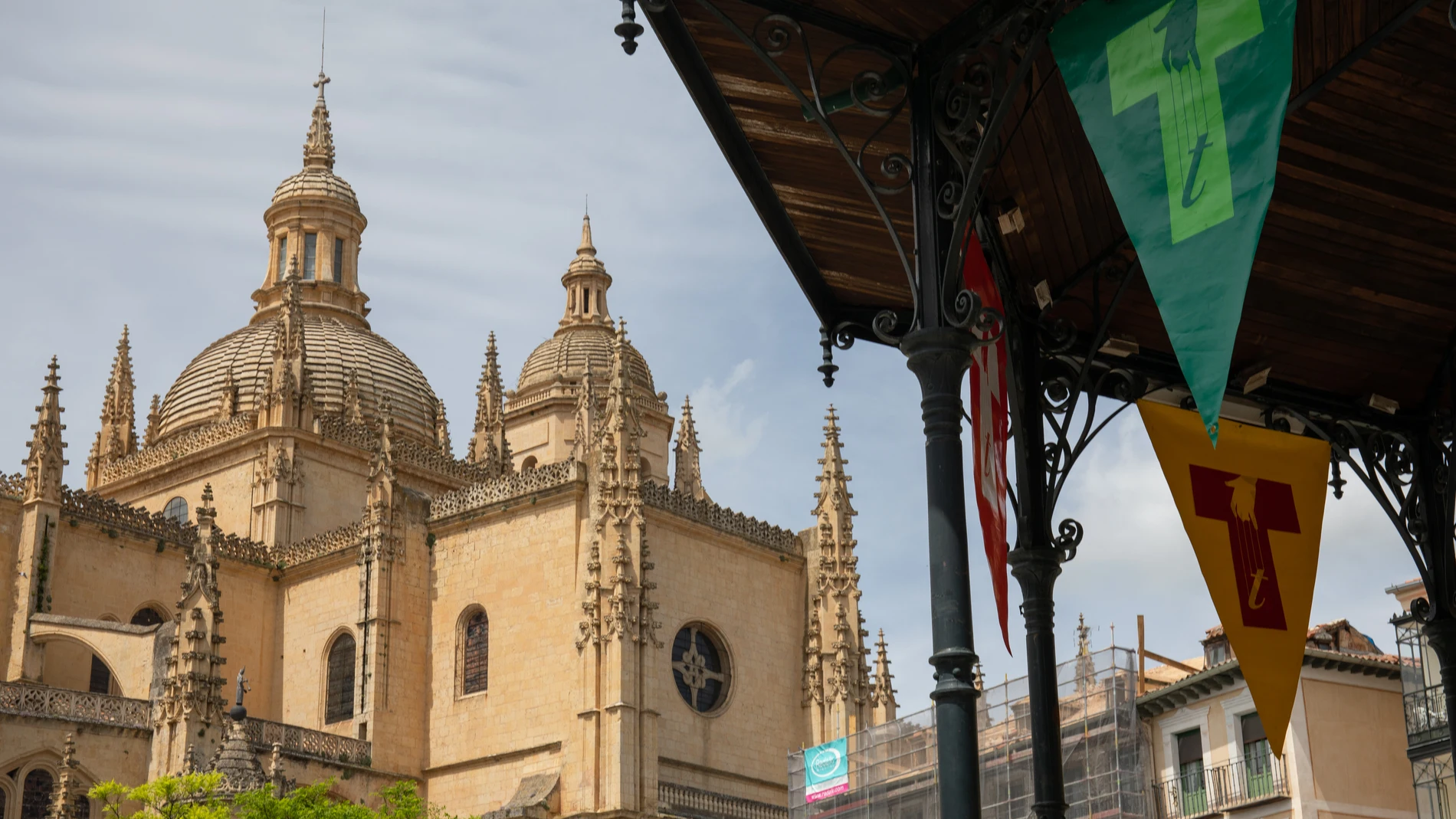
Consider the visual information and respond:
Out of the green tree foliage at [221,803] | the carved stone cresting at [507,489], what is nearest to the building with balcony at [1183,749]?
the carved stone cresting at [507,489]

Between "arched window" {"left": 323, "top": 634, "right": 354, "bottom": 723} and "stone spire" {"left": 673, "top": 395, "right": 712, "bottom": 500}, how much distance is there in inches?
436

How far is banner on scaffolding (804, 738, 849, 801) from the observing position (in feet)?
121

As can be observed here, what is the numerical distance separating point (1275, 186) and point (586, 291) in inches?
1849

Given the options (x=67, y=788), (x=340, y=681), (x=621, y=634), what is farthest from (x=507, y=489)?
(x=67, y=788)

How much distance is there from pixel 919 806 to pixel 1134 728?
5.70m

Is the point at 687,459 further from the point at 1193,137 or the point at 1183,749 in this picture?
the point at 1193,137

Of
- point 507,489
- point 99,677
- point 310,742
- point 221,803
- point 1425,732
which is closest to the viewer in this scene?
point 221,803

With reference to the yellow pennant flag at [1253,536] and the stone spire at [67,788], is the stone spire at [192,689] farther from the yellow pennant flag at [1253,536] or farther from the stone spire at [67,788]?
the yellow pennant flag at [1253,536]

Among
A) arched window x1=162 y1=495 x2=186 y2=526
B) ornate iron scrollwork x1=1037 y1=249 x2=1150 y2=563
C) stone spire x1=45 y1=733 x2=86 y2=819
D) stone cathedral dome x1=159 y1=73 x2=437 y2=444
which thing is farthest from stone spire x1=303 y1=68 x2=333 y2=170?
ornate iron scrollwork x1=1037 y1=249 x2=1150 y2=563

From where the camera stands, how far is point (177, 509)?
43625mm

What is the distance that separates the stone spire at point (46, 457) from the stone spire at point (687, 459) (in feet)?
53.3

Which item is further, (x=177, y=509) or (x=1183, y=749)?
(x=177, y=509)

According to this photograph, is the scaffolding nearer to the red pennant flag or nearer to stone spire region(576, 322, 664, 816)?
stone spire region(576, 322, 664, 816)

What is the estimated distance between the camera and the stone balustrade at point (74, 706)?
30.9 metres
